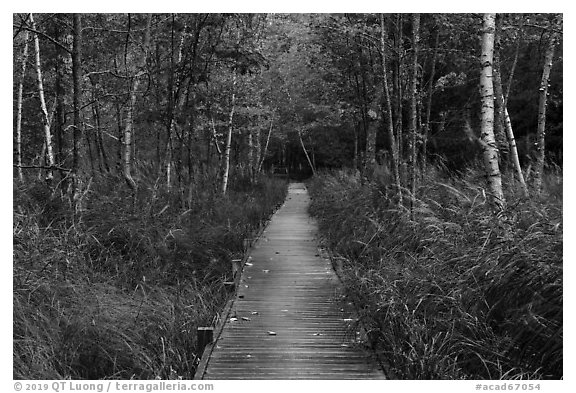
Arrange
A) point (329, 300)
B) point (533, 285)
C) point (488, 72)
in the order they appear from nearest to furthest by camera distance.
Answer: point (533, 285), point (488, 72), point (329, 300)

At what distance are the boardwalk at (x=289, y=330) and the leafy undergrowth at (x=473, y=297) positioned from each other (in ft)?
0.99

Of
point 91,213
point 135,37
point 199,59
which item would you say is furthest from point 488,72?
point 135,37

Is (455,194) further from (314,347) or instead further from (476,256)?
(314,347)

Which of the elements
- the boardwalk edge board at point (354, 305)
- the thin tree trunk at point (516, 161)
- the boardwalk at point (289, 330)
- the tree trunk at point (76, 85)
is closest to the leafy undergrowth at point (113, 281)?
the tree trunk at point (76, 85)

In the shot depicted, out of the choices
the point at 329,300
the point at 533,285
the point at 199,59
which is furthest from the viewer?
the point at 199,59

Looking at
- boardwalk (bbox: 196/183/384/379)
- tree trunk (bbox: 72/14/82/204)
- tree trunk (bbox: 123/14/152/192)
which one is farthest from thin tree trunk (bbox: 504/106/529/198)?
tree trunk (bbox: 72/14/82/204)

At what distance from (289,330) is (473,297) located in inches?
84.4

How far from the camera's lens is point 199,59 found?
39.4ft

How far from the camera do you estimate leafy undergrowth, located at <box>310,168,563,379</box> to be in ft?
16.1

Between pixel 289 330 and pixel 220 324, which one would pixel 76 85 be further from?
pixel 289 330

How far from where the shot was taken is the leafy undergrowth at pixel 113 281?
548 centimetres

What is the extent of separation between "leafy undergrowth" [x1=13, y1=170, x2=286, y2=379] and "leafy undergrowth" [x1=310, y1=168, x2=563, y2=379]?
76.6 inches

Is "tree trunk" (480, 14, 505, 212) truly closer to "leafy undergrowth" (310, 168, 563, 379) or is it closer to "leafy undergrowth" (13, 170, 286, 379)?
"leafy undergrowth" (310, 168, 563, 379)
